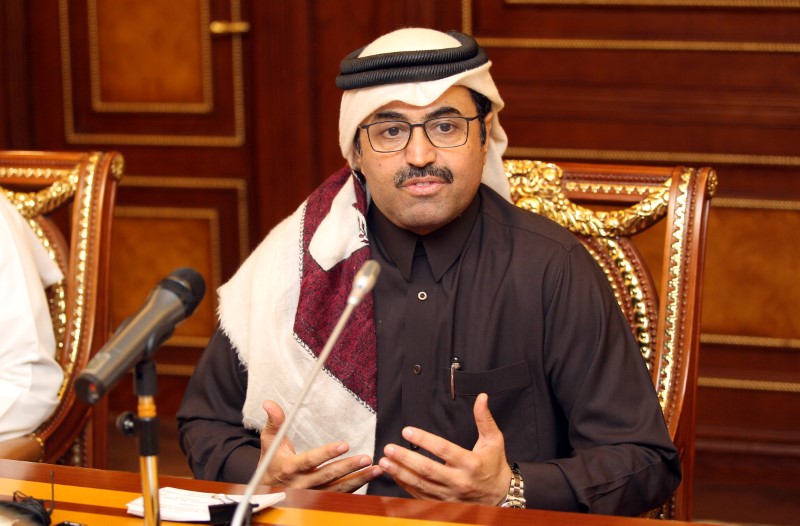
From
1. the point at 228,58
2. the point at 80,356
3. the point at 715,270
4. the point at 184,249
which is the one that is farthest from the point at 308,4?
the point at 80,356

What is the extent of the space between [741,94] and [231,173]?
1.96m

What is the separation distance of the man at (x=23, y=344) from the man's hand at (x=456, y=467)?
906 mm

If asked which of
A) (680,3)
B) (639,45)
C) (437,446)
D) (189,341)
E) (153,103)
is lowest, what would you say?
(189,341)

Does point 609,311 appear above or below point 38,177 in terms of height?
below

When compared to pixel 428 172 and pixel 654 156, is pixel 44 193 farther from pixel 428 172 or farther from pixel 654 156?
pixel 654 156

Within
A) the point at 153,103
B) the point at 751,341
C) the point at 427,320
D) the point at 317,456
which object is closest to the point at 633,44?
the point at 751,341

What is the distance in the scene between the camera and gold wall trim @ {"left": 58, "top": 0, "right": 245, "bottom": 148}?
4289 mm

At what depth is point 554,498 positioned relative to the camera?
1896 millimetres

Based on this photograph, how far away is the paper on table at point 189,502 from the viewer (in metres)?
1.55

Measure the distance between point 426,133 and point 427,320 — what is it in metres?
0.36

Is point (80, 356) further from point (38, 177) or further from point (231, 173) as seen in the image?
point (231, 173)

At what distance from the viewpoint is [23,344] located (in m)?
2.34

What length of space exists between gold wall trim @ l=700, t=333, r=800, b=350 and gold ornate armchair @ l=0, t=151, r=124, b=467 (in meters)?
2.17

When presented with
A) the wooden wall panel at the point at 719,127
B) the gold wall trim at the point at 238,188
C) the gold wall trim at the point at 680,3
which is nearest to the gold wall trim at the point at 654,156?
the wooden wall panel at the point at 719,127
